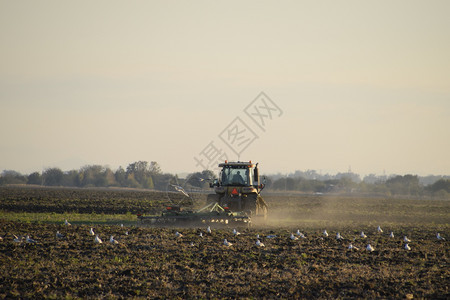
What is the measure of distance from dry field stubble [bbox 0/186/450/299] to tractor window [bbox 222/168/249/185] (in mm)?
6149

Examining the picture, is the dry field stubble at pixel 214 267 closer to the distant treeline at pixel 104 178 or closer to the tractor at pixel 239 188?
the tractor at pixel 239 188

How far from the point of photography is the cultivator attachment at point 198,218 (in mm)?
25203

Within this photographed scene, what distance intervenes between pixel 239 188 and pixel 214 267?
1306 cm

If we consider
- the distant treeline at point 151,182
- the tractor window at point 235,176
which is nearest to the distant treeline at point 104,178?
the distant treeline at point 151,182

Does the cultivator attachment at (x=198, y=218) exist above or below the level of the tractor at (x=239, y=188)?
below

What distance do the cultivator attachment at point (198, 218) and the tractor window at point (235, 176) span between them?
8.62ft

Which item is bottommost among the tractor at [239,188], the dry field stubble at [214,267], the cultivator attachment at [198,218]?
the dry field stubble at [214,267]

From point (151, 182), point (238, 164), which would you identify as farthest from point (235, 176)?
point (151, 182)

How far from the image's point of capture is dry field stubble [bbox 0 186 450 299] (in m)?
12.8

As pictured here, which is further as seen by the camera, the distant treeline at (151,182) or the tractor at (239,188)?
the distant treeline at (151,182)

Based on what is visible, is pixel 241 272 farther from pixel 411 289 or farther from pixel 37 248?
pixel 37 248

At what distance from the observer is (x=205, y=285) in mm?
13273

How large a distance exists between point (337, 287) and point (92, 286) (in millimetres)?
5422

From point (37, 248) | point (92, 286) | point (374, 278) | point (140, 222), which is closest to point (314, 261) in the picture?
point (374, 278)
